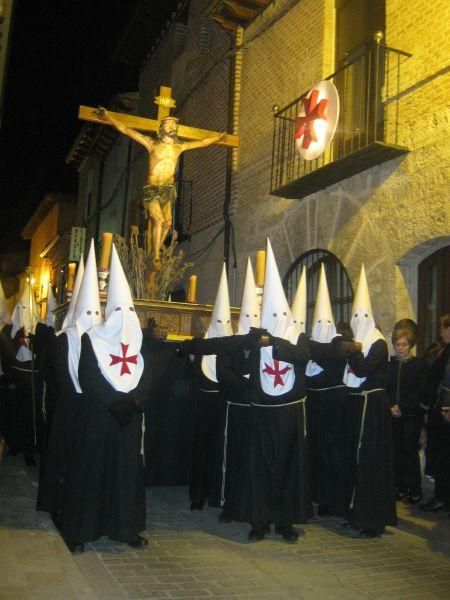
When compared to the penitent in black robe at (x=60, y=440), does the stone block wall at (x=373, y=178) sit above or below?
above

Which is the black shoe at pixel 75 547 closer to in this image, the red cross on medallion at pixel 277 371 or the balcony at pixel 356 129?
the red cross on medallion at pixel 277 371

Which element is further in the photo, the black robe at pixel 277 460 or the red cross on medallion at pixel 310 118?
the red cross on medallion at pixel 310 118

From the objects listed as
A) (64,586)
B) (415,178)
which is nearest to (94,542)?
(64,586)

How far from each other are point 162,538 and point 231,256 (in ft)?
25.1

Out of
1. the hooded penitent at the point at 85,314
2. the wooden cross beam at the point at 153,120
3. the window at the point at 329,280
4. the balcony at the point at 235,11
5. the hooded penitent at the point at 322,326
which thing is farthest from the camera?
the balcony at the point at 235,11

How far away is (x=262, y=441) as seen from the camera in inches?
207

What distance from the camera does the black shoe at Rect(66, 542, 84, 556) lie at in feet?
14.8

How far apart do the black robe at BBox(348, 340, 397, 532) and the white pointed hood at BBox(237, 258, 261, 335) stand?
1060 millimetres

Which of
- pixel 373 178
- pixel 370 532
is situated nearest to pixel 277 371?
pixel 370 532

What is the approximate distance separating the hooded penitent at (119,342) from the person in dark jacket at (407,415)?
2.84 meters

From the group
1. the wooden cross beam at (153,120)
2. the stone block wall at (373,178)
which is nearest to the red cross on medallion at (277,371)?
the stone block wall at (373,178)

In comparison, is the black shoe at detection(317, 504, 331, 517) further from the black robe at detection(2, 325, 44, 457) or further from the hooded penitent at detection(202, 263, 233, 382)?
the black robe at detection(2, 325, 44, 457)

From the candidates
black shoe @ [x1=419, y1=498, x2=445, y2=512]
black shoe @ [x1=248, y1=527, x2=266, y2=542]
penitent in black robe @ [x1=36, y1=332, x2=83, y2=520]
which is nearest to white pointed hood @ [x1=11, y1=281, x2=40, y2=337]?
penitent in black robe @ [x1=36, y1=332, x2=83, y2=520]

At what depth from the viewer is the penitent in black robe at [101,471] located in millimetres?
4543
